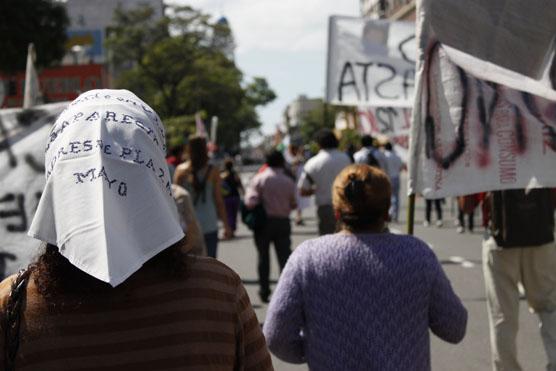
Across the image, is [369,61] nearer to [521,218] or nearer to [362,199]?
[521,218]

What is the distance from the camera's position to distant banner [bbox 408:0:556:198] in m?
4.14

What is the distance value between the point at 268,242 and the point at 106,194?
7.62 m

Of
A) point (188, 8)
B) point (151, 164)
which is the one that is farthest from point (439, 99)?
point (188, 8)

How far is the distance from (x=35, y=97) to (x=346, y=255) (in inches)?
145

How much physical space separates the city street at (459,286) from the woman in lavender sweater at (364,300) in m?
3.42

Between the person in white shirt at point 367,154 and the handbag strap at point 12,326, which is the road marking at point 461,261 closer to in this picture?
the person in white shirt at point 367,154

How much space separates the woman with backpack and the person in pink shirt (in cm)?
79

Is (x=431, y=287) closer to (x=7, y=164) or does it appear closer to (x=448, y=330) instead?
(x=448, y=330)

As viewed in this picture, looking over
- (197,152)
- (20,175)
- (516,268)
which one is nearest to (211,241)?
(197,152)

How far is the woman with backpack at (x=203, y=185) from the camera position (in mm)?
8211

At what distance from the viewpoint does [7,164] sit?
4.45 m

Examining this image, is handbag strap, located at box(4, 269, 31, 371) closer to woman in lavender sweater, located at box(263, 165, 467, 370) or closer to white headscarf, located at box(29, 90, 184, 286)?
white headscarf, located at box(29, 90, 184, 286)

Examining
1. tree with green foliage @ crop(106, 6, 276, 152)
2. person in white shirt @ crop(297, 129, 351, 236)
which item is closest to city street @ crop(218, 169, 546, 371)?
person in white shirt @ crop(297, 129, 351, 236)

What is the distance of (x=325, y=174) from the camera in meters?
9.16
